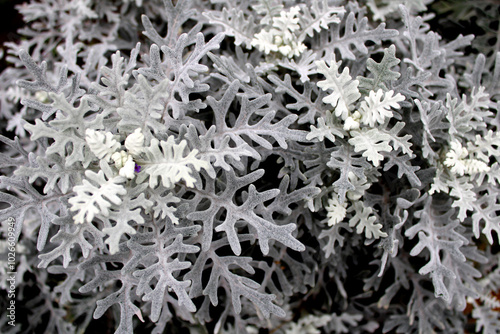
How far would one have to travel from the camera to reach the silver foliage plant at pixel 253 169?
131 cm

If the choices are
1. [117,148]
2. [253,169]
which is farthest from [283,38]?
[117,148]

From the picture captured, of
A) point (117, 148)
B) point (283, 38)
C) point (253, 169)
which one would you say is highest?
point (283, 38)

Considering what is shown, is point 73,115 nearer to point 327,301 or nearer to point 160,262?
point 160,262

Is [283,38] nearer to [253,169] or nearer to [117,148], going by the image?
[253,169]

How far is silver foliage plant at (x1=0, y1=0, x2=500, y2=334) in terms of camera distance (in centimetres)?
131

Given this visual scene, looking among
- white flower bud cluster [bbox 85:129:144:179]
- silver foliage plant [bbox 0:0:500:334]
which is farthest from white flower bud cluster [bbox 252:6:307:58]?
white flower bud cluster [bbox 85:129:144:179]

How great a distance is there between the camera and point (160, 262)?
1326 mm

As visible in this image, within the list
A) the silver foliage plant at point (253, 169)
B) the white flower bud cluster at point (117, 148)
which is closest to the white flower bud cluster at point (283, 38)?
the silver foliage plant at point (253, 169)

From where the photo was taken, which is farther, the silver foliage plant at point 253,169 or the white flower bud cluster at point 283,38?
the white flower bud cluster at point 283,38

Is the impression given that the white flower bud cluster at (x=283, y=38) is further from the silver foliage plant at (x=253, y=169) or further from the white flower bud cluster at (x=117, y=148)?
the white flower bud cluster at (x=117, y=148)

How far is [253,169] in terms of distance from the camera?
1.53 m

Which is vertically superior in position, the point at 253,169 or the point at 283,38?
the point at 283,38

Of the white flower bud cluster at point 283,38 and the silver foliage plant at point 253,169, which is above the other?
the white flower bud cluster at point 283,38

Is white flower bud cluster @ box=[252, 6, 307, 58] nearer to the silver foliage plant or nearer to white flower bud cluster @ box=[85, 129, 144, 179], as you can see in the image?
the silver foliage plant
